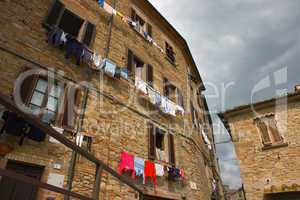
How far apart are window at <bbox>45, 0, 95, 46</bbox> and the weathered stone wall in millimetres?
10728

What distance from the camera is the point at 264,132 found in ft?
40.7

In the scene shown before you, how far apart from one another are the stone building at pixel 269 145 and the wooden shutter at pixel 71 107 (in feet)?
34.2

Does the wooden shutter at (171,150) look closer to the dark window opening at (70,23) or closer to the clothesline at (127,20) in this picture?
the clothesline at (127,20)

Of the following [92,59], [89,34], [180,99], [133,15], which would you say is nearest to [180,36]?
[133,15]

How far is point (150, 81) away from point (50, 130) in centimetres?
801

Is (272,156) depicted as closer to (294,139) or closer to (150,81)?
(294,139)

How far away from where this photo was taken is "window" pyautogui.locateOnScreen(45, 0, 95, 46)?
697 centimetres

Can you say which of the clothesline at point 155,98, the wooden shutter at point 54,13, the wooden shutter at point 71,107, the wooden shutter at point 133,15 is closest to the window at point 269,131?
the clothesline at point 155,98

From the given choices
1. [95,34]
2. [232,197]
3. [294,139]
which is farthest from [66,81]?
[232,197]

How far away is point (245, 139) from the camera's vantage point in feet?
42.0

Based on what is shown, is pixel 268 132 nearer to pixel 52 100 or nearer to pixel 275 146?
pixel 275 146

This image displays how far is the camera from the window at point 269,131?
11914 mm

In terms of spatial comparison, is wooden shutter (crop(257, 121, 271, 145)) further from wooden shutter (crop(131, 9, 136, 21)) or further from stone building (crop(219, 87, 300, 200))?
wooden shutter (crop(131, 9, 136, 21))

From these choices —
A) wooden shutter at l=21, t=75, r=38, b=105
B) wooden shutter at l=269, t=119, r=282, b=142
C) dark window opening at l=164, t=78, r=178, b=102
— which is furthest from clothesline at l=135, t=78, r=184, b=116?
wooden shutter at l=269, t=119, r=282, b=142
